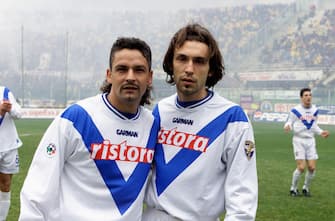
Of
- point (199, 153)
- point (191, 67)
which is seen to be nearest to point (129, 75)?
point (191, 67)

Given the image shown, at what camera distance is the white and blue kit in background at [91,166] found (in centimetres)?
258

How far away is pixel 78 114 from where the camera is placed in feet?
8.86

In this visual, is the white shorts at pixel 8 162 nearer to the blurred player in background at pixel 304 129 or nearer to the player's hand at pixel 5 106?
the player's hand at pixel 5 106

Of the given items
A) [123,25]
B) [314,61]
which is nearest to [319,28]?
[314,61]

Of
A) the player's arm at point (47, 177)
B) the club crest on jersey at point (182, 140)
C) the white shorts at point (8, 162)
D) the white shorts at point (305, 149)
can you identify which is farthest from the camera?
the white shorts at point (305, 149)

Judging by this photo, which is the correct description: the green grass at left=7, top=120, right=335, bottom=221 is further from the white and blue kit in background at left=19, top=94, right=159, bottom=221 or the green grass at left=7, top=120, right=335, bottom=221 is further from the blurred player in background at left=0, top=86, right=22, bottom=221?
the white and blue kit in background at left=19, top=94, right=159, bottom=221

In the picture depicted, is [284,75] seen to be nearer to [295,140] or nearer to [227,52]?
[227,52]

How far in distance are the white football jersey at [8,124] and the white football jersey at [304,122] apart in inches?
225

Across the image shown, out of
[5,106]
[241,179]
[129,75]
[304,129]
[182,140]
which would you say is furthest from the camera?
[304,129]

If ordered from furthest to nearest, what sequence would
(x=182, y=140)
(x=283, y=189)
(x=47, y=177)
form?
(x=283, y=189)
(x=182, y=140)
(x=47, y=177)

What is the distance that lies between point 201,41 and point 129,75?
474 mm

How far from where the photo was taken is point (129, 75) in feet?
8.73

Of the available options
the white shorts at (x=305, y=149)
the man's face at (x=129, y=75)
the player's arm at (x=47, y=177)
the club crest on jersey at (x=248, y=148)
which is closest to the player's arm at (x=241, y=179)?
the club crest on jersey at (x=248, y=148)

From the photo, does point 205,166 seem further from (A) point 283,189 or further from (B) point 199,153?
(A) point 283,189
